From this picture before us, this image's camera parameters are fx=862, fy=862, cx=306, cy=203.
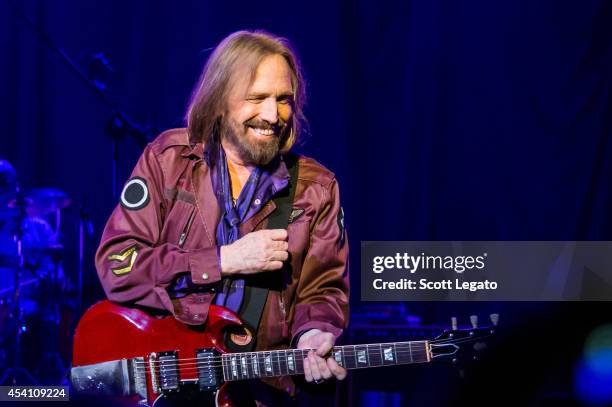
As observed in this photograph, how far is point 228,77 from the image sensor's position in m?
3.56

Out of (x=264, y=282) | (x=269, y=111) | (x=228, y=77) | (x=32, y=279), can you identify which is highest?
(x=228, y=77)

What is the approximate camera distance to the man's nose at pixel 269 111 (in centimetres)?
341

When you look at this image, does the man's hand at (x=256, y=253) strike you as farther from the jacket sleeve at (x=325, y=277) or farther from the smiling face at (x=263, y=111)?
the smiling face at (x=263, y=111)

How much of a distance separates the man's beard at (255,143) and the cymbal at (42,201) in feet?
7.47

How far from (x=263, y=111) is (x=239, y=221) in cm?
45

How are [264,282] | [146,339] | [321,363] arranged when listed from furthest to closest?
[264,282]
[146,339]
[321,363]

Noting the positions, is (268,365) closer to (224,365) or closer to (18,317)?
(224,365)

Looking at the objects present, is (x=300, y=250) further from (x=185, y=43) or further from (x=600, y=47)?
(x=600, y=47)

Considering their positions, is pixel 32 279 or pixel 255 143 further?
pixel 32 279

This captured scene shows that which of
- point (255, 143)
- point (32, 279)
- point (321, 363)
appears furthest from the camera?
point (32, 279)

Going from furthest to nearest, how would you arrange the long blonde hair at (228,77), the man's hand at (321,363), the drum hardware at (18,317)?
the drum hardware at (18,317) < the long blonde hair at (228,77) < the man's hand at (321,363)

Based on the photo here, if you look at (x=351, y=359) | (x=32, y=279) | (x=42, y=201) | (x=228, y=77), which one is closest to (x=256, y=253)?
(x=351, y=359)

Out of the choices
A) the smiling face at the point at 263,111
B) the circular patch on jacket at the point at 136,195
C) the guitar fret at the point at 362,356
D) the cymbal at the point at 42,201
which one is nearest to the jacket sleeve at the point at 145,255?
the circular patch on jacket at the point at 136,195

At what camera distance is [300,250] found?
11.2 feet
